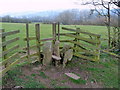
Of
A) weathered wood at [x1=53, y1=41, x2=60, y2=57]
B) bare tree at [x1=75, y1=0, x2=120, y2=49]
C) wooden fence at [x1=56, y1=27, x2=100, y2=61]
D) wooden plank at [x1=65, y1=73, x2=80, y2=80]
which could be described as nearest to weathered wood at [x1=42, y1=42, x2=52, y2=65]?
weathered wood at [x1=53, y1=41, x2=60, y2=57]

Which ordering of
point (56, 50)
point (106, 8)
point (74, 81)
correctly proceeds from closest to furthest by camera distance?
point (74, 81) → point (56, 50) → point (106, 8)

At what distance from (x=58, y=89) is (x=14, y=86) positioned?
1.19 metres

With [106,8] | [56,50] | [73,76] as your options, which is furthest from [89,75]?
[106,8]

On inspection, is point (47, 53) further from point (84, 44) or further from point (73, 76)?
point (84, 44)

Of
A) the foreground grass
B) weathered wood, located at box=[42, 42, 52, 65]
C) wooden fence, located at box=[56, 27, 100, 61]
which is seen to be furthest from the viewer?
wooden fence, located at box=[56, 27, 100, 61]

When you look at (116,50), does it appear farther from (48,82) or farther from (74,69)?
(48,82)

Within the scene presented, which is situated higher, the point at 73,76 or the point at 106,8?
the point at 106,8

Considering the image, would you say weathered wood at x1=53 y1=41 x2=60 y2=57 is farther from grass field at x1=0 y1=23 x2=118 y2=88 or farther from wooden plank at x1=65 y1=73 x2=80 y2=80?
wooden plank at x1=65 y1=73 x2=80 y2=80

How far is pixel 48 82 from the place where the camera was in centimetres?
382

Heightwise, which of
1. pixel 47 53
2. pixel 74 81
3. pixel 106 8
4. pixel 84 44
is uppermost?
pixel 106 8

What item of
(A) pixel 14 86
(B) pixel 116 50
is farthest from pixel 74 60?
(B) pixel 116 50

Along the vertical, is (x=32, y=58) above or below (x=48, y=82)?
above

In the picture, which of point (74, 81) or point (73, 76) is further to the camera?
point (73, 76)

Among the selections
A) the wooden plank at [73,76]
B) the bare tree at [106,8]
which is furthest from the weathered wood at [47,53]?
the bare tree at [106,8]
